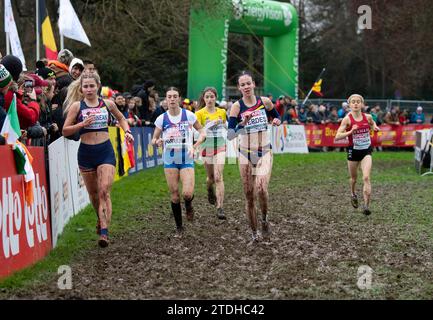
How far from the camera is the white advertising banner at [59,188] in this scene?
10.4m

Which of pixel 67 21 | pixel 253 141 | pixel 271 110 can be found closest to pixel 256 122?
pixel 253 141

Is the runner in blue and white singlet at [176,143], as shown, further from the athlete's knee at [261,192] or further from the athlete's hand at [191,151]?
the athlete's knee at [261,192]

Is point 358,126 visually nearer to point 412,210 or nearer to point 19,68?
point 412,210

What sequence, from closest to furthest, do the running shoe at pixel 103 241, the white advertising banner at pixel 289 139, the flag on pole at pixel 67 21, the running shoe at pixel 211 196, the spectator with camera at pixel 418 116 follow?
the running shoe at pixel 103 241
the running shoe at pixel 211 196
the flag on pole at pixel 67 21
the white advertising banner at pixel 289 139
the spectator with camera at pixel 418 116

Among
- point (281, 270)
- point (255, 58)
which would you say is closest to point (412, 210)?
point (281, 270)

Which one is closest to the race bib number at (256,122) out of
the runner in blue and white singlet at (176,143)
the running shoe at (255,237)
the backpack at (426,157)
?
the runner in blue and white singlet at (176,143)

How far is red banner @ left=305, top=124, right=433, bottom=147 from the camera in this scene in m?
34.2

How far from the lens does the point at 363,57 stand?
6238 cm

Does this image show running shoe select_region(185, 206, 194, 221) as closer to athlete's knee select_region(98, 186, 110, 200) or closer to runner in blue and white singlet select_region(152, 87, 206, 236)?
runner in blue and white singlet select_region(152, 87, 206, 236)

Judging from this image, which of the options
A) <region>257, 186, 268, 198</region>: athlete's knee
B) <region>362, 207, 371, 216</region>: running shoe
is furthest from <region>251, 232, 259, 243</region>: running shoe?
<region>362, 207, 371, 216</region>: running shoe

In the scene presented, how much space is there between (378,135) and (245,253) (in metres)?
26.1

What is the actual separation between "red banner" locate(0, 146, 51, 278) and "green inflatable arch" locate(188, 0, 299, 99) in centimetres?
1895

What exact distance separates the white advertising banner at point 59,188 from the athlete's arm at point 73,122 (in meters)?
0.30

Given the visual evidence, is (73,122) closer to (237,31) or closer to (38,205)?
(38,205)
